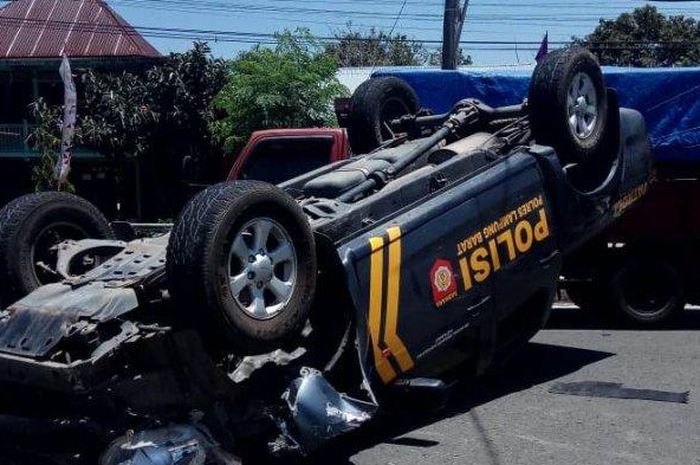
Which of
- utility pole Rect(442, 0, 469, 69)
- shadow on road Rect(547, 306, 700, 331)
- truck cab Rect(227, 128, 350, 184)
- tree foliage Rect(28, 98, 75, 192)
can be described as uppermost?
utility pole Rect(442, 0, 469, 69)

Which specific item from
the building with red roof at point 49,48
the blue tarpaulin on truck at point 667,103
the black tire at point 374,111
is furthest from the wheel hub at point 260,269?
the building with red roof at point 49,48

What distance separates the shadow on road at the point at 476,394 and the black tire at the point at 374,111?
221 centimetres

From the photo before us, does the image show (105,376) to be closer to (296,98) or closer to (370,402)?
(370,402)

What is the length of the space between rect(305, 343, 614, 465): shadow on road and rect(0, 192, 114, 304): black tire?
2.11m

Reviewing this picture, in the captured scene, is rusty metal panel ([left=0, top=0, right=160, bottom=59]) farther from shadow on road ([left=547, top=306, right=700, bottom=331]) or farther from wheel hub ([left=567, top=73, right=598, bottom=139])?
wheel hub ([left=567, top=73, right=598, bottom=139])

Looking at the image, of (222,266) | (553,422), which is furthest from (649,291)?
(222,266)

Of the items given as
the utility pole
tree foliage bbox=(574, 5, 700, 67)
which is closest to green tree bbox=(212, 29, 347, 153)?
the utility pole

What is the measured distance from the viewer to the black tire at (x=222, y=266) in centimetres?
543

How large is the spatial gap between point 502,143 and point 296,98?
12.1 metres

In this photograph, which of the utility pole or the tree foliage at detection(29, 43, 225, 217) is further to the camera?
the tree foliage at detection(29, 43, 225, 217)

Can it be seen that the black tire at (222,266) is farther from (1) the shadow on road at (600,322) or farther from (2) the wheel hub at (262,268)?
(1) the shadow on road at (600,322)

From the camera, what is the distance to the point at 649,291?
11180 mm

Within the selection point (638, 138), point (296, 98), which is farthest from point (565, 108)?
point (296, 98)

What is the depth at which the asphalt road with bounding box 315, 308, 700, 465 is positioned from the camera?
6.65 m
